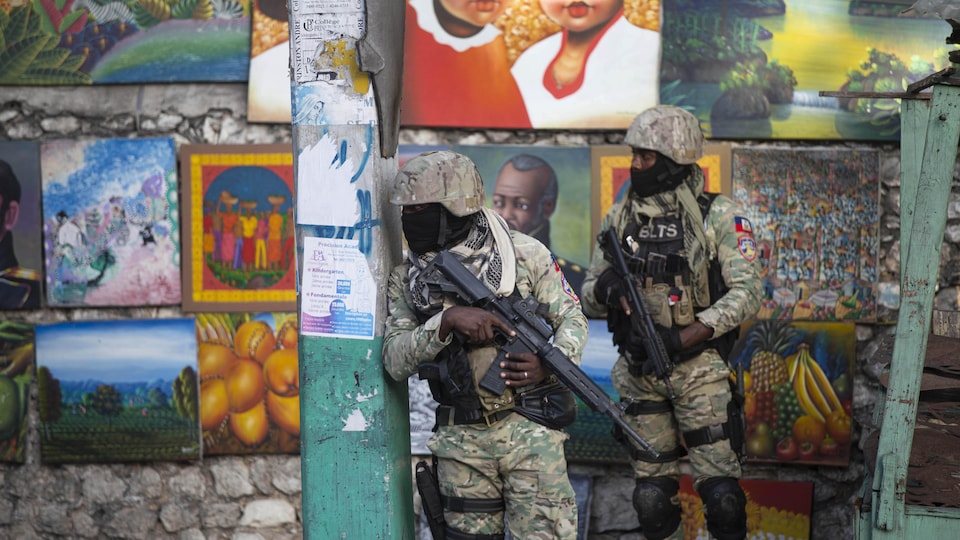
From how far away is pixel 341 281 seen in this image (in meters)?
4.24

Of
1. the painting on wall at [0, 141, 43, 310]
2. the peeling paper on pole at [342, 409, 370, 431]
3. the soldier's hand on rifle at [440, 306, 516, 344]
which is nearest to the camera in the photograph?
the soldier's hand on rifle at [440, 306, 516, 344]

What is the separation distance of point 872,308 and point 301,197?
331 cm

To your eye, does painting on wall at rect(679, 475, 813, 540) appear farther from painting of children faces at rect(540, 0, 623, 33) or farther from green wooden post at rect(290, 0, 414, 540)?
painting of children faces at rect(540, 0, 623, 33)

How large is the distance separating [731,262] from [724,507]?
1126mm

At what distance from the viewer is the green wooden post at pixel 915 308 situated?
3.40 meters

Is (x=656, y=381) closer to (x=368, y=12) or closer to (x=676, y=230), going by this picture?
(x=676, y=230)

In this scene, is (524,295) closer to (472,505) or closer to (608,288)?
(472,505)

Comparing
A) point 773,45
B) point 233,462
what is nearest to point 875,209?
point 773,45

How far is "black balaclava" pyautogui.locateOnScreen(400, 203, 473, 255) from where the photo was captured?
4.16 m

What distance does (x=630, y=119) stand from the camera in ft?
19.8

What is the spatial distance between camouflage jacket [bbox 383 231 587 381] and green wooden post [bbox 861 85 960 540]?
46.0 inches

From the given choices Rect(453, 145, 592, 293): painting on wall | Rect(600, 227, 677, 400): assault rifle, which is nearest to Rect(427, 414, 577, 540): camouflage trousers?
Rect(600, 227, 677, 400): assault rifle

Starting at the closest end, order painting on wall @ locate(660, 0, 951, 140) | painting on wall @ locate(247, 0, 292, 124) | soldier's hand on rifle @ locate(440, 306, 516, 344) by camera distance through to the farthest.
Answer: soldier's hand on rifle @ locate(440, 306, 516, 344) < painting on wall @ locate(660, 0, 951, 140) < painting on wall @ locate(247, 0, 292, 124)

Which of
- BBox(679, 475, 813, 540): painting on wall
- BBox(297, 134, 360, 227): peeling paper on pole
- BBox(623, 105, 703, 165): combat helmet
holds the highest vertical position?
BBox(623, 105, 703, 165): combat helmet
